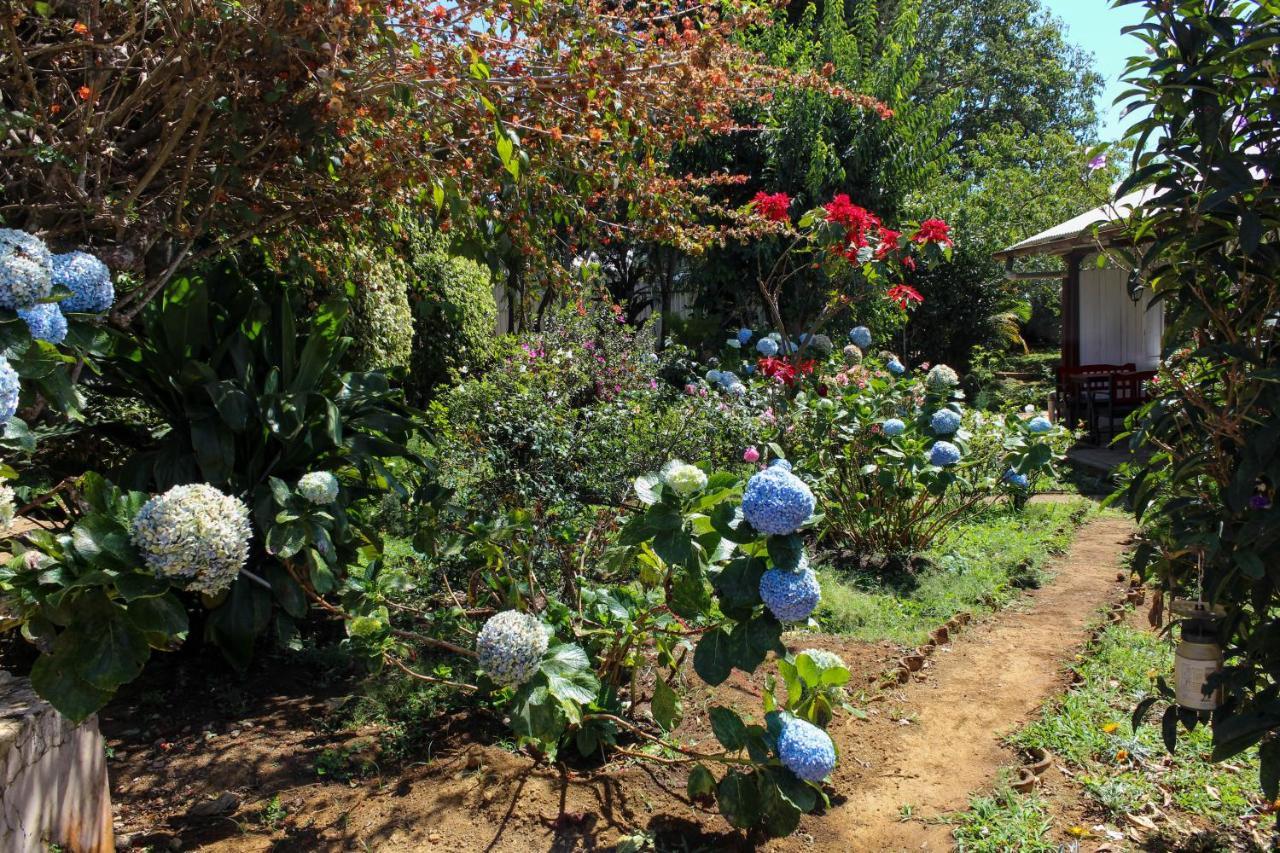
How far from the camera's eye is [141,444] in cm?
369

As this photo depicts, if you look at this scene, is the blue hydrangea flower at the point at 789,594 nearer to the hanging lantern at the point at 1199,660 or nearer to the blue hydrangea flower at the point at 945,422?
the hanging lantern at the point at 1199,660

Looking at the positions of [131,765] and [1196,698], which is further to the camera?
[131,765]

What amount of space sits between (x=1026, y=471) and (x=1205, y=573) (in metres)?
3.01

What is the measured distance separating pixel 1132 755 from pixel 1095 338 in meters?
11.5

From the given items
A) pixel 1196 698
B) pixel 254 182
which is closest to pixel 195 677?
pixel 254 182

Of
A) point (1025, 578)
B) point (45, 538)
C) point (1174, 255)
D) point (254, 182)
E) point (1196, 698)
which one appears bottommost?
point (1025, 578)

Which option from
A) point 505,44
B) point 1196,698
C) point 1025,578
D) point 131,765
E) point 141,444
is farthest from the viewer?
point 1025,578

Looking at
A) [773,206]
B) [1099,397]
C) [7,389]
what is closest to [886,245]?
[773,206]

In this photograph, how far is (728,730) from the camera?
235 cm

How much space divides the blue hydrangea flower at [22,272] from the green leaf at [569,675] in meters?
1.46

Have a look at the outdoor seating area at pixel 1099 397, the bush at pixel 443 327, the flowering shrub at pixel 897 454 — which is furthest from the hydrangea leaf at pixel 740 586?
the outdoor seating area at pixel 1099 397

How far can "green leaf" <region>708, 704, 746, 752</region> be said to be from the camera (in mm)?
2344

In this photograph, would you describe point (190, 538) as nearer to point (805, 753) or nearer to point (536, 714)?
point (536, 714)

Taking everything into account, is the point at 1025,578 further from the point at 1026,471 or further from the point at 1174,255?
the point at 1174,255
